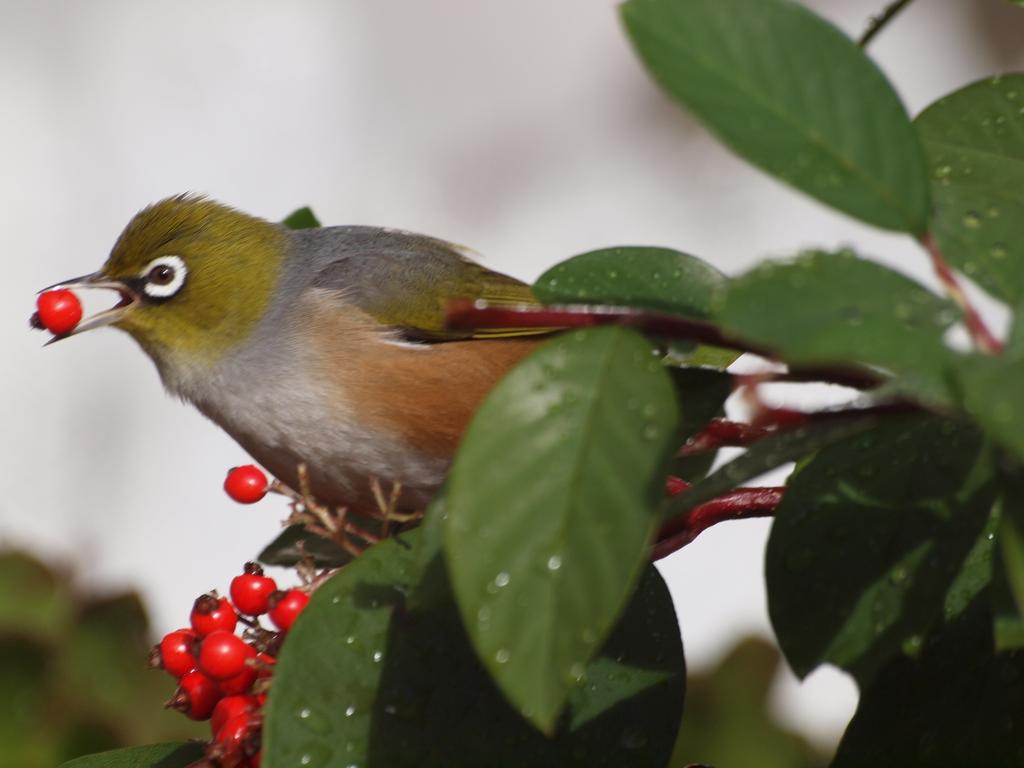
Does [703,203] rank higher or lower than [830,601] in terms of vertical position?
lower

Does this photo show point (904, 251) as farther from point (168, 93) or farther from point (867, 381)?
point (867, 381)

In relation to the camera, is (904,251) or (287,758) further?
(904,251)

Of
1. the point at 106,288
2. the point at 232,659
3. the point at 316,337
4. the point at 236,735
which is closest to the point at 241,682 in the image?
the point at 232,659

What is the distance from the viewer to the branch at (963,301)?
0.92m

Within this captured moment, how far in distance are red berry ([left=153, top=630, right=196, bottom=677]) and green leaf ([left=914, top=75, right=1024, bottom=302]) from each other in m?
0.94

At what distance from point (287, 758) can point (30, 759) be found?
1502mm

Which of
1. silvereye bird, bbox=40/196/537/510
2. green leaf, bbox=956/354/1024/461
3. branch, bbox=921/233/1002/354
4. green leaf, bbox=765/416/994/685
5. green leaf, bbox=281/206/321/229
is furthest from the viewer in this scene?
silvereye bird, bbox=40/196/537/510

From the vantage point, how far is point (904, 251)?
5.39 meters

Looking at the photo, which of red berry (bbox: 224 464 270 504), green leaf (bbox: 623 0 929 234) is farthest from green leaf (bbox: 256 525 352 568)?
green leaf (bbox: 623 0 929 234)

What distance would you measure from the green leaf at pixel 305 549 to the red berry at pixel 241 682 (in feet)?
1.03

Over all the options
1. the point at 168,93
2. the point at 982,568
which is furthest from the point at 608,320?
the point at 168,93

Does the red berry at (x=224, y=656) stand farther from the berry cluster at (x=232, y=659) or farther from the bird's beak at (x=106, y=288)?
the bird's beak at (x=106, y=288)

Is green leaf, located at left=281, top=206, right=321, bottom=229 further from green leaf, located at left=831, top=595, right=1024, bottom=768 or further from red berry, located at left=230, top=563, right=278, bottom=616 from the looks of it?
green leaf, located at left=831, top=595, right=1024, bottom=768

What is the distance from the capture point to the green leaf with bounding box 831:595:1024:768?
1192 mm
